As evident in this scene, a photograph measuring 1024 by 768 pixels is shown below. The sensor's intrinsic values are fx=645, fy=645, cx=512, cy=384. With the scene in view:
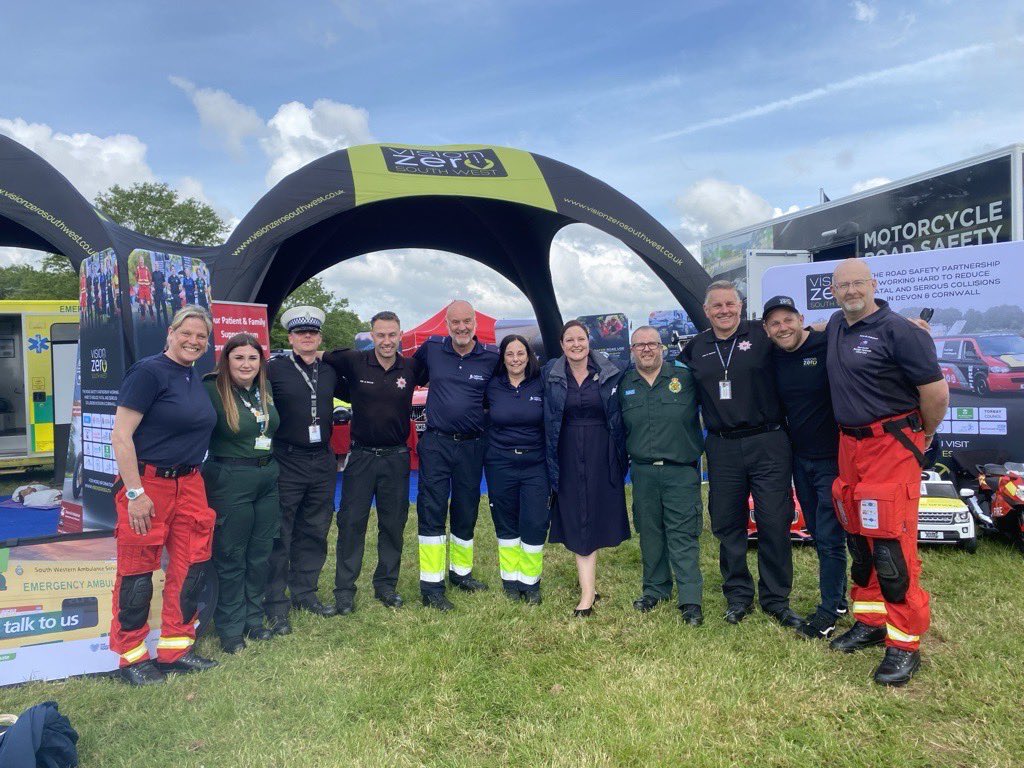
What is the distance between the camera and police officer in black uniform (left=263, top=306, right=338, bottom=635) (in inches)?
151

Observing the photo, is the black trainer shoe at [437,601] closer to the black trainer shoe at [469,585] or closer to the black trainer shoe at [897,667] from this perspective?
the black trainer shoe at [469,585]

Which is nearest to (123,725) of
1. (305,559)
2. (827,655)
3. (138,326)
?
(305,559)

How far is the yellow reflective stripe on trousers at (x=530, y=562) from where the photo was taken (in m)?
4.15

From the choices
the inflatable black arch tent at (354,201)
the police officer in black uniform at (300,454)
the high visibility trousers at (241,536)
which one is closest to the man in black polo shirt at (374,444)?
the police officer in black uniform at (300,454)

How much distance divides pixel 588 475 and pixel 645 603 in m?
0.87

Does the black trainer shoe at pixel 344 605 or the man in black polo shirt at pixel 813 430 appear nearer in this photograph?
the man in black polo shirt at pixel 813 430

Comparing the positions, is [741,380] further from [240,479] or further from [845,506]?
[240,479]

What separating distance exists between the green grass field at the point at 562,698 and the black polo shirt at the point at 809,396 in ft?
3.43

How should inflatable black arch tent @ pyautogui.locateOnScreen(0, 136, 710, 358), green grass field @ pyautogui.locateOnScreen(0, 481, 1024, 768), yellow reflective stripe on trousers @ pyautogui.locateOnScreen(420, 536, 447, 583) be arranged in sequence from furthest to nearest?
inflatable black arch tent @ pyautogui.locateOnScreen(0, 136, 710, 358), yellow reflective stripe on trousers @ pyautogui.locateOnScreen(420, 536, 447, 583), green grass field @ pyautogui.locateOnScreen(0, 481, 1024, 768)

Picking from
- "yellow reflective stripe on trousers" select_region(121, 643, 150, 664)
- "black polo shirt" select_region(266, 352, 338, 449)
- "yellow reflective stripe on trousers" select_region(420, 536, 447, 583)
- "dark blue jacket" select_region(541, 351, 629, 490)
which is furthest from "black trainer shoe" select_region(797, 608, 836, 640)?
"yellow reflective stripe on trousers" select_region(121, 643, 150, 664)

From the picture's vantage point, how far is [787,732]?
2.63 metres

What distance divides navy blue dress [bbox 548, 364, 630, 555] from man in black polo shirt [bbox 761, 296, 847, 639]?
1.04 metres

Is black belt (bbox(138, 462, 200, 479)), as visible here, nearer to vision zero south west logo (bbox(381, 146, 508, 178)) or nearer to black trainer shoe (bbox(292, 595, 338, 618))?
black trainer shoe (bbox(292, 595, 338, 618))

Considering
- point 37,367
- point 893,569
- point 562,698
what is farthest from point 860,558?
point 37,367
